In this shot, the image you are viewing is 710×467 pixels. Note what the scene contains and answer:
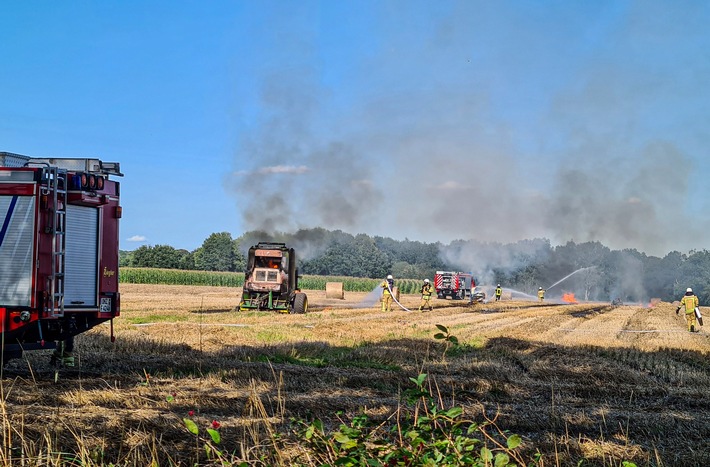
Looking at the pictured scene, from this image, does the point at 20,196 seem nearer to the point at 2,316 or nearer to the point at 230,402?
the point at 2,316

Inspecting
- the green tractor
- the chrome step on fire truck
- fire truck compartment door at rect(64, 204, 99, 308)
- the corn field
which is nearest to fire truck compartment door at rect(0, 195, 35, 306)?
the chrome step on fire truck

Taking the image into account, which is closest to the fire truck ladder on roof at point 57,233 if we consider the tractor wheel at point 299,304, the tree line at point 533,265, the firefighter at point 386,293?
the tractor wheel at point 299,304

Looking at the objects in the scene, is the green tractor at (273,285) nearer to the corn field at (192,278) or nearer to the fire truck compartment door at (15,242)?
the fire truck compartment door at (15,242)

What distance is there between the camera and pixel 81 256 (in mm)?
11531

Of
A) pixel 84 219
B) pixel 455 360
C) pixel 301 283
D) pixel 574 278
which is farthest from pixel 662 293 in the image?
pixel 84 219

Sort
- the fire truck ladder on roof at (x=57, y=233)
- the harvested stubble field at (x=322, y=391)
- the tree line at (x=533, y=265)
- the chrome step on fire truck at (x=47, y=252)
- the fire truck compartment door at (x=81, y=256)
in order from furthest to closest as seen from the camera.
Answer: the tree line at (x=533, y=265) → the fire truck compartment door at (x=81, y=256) → the fire truck ladder on roof at (x=57, y=233) → the chrome step on fire truck at (x=47, y=252) → the harvested stubble field at (x=322, y=391)

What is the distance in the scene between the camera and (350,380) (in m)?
10.8

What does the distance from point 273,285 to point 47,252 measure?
1775 centimetres

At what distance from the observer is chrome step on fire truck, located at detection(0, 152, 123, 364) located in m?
10.4

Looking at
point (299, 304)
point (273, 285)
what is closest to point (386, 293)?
point (299, 304)

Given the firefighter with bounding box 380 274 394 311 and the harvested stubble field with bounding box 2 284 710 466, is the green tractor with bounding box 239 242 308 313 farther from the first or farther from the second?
the harvested stubble field with bounding box 2 284 710 466

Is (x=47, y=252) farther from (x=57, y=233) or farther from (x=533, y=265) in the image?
(x=533, y=265)

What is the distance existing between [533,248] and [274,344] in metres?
70.4

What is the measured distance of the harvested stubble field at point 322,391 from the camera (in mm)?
6043
